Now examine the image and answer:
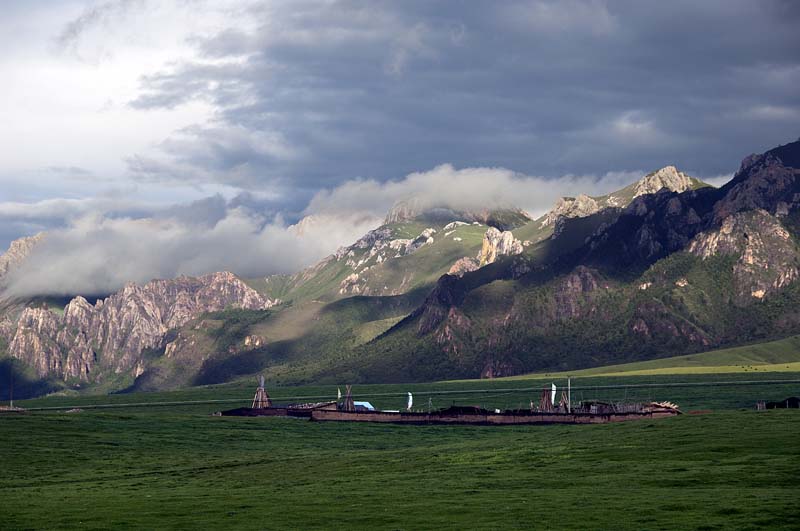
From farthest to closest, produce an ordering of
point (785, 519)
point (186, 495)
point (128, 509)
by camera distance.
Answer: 1. point (186, 495)
2. point (128, 509)
3. point (785, 519)

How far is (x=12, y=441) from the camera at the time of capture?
190 metres

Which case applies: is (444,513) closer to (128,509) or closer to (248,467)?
(128,509)

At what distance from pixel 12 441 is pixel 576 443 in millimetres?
87064

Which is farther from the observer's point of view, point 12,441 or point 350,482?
point 12,441

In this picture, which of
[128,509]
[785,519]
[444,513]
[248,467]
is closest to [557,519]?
[444,513]

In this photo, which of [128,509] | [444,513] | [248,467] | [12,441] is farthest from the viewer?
[12,441]

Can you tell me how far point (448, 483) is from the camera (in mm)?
122750

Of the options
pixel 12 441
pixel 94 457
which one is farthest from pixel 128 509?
pixel 12 441

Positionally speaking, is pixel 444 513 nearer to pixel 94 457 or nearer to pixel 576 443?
pixel 576 443

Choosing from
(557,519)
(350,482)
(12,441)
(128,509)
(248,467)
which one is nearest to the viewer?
(557,519)

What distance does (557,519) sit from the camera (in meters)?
92.1

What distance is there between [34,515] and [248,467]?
53202 mm

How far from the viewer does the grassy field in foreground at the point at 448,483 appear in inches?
3723

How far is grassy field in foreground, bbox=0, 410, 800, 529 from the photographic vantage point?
94.6 meters
